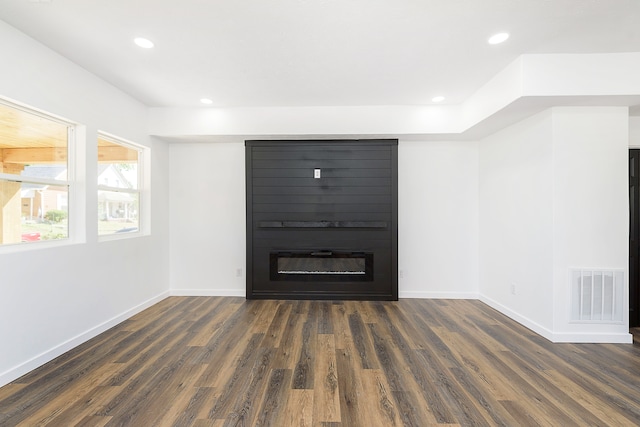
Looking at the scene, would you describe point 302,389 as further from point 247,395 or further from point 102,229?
point 102,229

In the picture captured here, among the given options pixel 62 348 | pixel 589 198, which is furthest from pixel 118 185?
pixel 589 198

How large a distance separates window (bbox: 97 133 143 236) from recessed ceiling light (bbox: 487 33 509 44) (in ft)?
13.0

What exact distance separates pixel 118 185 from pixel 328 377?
334 centimetres

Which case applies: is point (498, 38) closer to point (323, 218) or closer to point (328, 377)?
point (323, 218)

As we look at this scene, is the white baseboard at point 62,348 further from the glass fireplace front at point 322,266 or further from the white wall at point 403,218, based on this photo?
the glass fireplace front at point 322,266

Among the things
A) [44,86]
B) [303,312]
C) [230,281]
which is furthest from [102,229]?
[303,312]

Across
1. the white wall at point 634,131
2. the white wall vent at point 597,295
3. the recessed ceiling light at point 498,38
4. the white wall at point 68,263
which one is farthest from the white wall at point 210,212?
the white wall at point 634,131

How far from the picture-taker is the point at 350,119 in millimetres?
3994

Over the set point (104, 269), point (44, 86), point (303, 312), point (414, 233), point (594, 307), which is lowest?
point (303, 312)

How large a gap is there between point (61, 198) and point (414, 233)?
4.27 meters

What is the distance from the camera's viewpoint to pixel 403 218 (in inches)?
176

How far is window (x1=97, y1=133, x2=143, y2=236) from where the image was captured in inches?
134

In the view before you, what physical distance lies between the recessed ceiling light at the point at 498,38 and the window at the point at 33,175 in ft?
12.7

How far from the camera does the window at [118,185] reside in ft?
11.2
